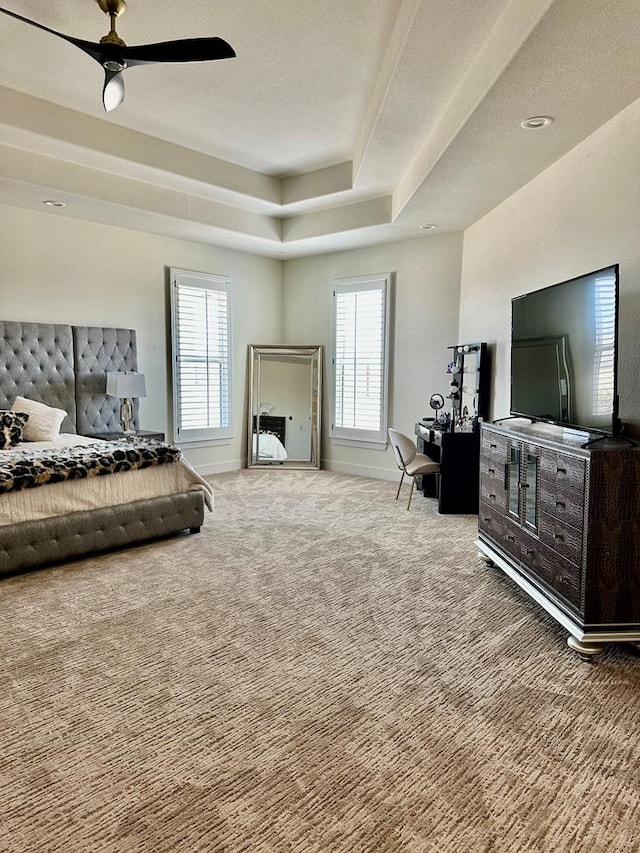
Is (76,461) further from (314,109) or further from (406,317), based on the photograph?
(406,317)

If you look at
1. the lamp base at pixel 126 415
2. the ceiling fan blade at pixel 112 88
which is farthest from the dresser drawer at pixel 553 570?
the lamp base at pixel 126 415

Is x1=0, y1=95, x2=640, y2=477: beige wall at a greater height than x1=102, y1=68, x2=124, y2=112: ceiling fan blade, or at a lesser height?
lesser

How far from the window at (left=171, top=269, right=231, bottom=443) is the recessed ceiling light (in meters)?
4.17

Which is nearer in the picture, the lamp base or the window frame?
the lamp base

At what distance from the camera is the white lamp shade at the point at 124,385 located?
17.7ft

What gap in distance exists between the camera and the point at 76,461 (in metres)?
3.80

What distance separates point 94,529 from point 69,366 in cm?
222

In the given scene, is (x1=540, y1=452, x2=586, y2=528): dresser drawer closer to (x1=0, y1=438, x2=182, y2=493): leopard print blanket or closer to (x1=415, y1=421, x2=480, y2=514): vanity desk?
(x1=415, y1=421, x2=480, y2=514): vanity desk

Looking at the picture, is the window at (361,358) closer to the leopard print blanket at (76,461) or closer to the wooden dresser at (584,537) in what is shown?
the leopard print blanket at (76,461)

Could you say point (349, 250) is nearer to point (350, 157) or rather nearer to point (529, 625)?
point (350, 157)

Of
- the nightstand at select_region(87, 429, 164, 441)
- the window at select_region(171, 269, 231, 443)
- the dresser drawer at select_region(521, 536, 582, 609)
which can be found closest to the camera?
the dresser drawer at select_region(521, 536, 582, 609)

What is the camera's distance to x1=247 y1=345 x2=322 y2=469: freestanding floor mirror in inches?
285

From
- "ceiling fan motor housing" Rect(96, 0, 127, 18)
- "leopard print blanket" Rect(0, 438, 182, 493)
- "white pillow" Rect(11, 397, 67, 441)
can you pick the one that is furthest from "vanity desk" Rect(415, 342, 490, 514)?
"ceiling fan motor housing" Rect(96, 0, 127, 18)

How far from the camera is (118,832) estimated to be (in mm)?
1568
